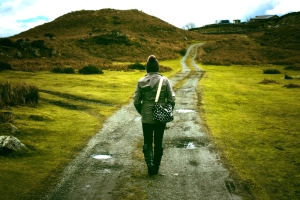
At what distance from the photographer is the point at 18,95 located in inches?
671

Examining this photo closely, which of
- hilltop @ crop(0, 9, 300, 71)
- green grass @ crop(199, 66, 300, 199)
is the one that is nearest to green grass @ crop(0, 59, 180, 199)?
green grass @ crop(199, 66, 300, 199)

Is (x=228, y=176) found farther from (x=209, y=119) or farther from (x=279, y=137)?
(x=209, y=119)

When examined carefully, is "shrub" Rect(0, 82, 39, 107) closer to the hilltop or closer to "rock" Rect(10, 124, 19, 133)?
"rock" Rect(10, 124, 19, 133)

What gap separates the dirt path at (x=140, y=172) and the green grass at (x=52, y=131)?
489mm

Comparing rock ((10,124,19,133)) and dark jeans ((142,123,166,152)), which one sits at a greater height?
dark jeans ((142,123,166,152))

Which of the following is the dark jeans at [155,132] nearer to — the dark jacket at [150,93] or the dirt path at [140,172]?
the dark jacket at [150,93]

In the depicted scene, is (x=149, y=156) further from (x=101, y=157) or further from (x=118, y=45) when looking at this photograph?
(x=118, y=45)

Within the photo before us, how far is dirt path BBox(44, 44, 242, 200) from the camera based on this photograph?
249 inches

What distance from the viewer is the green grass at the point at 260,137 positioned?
7.08m

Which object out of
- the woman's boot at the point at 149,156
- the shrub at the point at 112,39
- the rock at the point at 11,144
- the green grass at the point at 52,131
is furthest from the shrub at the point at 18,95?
the shrub at the point at 112,39

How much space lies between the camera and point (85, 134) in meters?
11.5

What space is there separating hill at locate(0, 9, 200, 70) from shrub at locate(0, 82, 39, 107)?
1950cm

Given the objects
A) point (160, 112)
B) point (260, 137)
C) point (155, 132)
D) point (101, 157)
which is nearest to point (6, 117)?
point (101, 157)

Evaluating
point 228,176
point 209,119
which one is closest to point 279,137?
point 209,119
